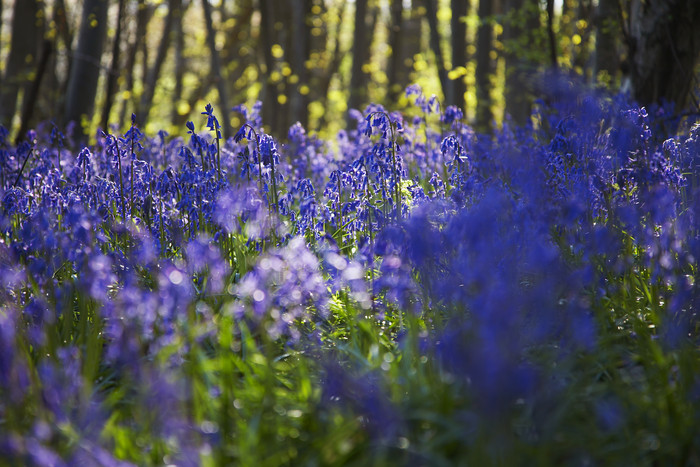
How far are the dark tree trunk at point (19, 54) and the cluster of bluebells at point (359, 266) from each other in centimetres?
745

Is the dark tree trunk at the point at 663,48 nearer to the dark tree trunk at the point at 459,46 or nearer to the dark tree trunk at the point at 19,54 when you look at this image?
the dark tree trunk at the point at 459,46

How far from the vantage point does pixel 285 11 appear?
48.3 feet

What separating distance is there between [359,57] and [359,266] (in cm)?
1240

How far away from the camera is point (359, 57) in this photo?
47.6ft

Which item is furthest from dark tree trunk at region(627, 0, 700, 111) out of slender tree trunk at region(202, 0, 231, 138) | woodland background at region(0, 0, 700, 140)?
slender tree trunk at region(202, 0, 231, 138)

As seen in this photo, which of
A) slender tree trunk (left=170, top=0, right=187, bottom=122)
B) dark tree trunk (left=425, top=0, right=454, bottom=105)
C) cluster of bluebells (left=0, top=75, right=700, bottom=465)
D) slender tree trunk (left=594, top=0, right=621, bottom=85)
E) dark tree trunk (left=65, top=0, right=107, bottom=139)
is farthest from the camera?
slender tree trunk (left=170, top=0, right=187, bottom=122)

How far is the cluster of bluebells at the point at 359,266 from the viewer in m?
2.02

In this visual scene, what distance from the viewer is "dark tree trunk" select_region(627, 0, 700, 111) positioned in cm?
620

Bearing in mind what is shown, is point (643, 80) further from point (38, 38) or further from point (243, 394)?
point (38, 38)

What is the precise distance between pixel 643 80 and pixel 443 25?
70.7 feet

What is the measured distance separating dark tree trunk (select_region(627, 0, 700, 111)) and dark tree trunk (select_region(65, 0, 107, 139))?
6.81 metres

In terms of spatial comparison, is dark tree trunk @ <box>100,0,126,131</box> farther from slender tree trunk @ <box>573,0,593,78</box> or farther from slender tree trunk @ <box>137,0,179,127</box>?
slender tree trunk @ <box>573,0,593,78</box>

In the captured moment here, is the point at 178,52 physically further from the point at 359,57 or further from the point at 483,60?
the point at 483,60

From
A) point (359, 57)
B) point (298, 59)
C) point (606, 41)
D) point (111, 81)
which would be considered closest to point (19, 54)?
point (111, 81)
